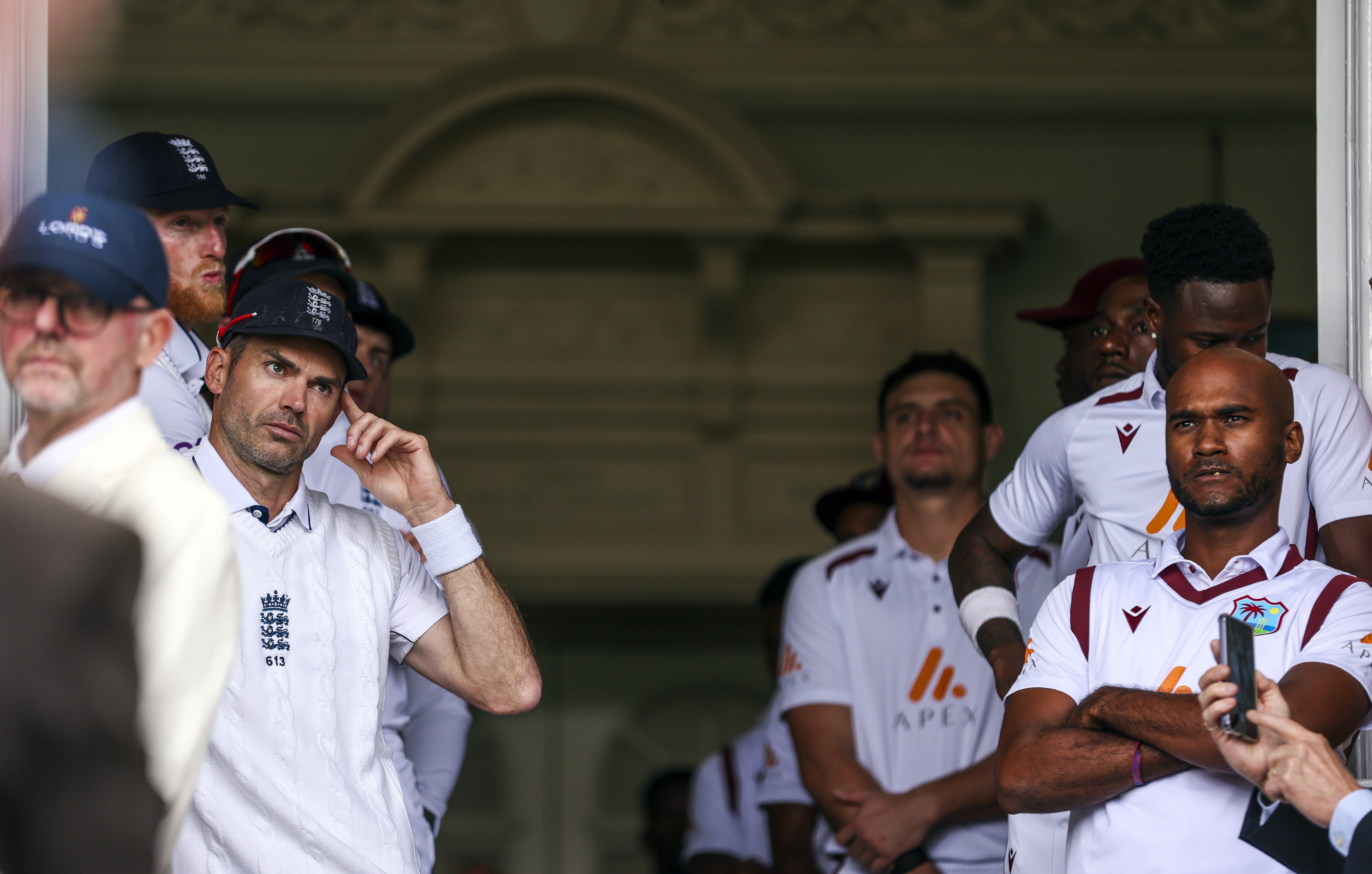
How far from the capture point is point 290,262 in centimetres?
288

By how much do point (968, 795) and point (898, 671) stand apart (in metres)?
0.30

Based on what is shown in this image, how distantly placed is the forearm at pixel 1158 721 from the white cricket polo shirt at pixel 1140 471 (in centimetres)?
37

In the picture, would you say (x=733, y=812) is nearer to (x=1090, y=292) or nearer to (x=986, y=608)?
(x=1090, y=292)

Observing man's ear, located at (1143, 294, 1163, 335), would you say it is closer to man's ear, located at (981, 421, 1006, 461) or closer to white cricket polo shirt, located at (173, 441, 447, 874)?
man's ear, located at (981, 421, 1006, 461)

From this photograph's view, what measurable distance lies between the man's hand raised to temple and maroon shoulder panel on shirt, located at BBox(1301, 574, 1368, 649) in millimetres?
1076

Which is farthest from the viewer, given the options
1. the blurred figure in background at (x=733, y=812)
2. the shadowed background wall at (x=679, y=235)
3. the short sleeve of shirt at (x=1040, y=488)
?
the shadowed background wall at (x=679, y=235)

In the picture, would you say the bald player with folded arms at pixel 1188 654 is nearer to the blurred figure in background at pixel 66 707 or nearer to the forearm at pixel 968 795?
the forearm at pixel 968 795

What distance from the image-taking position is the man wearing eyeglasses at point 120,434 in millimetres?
1389

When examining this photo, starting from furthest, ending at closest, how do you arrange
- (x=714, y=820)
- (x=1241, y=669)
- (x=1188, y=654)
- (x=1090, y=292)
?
(x=714, y=820)
(x=1090, y=292)
(x=1188, y=654)
(x=1241, y=669)

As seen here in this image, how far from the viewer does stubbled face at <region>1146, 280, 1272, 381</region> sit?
226 cm

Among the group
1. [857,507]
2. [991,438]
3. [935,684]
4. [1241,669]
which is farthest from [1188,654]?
[857,507]

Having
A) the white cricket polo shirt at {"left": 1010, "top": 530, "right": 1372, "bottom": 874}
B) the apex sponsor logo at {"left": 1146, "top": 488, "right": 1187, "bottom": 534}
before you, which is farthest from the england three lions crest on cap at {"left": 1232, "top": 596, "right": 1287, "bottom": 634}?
the apex sponsor logo at {"left": 1146, "top": 488, "right": 1187, "bottom": 534}

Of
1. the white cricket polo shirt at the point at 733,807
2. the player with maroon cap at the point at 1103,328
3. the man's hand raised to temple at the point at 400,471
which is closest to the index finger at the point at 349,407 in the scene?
the man's hand raised to temple at the point at 400,471

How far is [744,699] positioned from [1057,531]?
4.08 ft
